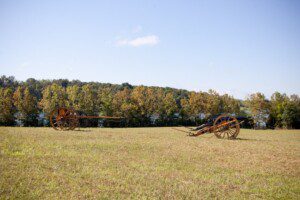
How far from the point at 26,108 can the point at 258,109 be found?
4327cm

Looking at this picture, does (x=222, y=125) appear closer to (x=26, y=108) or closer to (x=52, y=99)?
(x=52, y=99)

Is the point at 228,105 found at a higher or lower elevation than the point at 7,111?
higher

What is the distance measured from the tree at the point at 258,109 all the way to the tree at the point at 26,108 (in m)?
40.5

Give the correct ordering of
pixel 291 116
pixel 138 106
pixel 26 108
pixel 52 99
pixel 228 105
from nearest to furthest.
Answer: pixel 26 108 → pixel 52 99 → pixel 138 106 → pixel 291 116 → pixel 228 105

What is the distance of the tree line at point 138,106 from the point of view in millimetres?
44500

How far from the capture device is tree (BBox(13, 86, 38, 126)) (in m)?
43.8

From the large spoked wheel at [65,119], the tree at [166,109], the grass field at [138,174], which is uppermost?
the tree at [166,109]

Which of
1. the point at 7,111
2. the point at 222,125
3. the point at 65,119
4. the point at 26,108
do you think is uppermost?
the point at 26,108

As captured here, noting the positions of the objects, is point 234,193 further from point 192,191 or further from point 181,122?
point 181,122

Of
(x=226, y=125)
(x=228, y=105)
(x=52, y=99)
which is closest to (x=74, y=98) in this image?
(x=52, y=99)

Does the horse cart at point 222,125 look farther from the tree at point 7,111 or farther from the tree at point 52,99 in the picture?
the tree at point 7,111

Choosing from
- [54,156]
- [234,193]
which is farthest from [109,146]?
[234,193]

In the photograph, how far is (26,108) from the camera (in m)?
43.9

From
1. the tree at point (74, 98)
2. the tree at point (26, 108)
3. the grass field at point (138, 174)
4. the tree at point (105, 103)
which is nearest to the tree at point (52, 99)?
the tree at point (74, 98)
